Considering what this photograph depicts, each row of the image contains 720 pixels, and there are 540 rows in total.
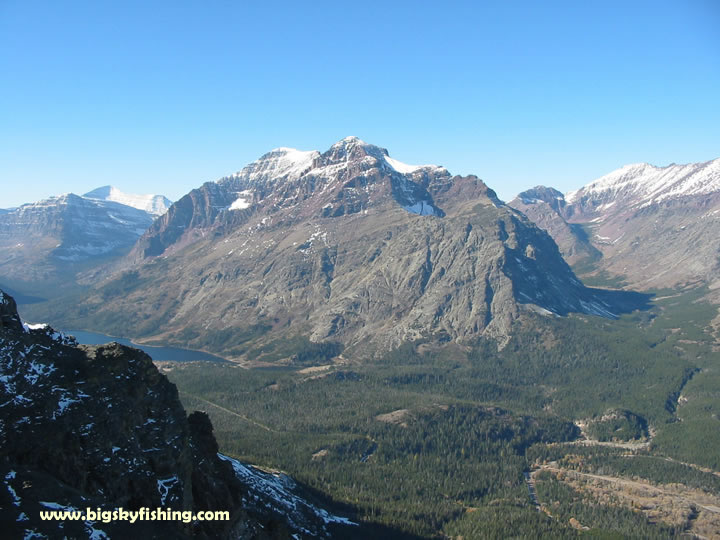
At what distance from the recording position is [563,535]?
179125 mm

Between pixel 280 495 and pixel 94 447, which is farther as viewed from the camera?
pixel 280 495

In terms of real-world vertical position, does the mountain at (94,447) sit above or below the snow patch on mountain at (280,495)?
above

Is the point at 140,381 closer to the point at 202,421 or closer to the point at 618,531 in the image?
the point at 202,421

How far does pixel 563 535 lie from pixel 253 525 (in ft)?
399

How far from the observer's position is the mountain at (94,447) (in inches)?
2672

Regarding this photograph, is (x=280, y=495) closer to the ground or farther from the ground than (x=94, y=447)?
closer to the ground

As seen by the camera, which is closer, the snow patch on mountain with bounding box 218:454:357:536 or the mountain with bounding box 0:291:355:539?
the mountain with bounding box 0:291:355:539

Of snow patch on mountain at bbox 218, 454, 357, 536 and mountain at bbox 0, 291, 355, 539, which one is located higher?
mountain at bbox 0, 291, 355, 539

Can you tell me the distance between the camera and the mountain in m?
67.9

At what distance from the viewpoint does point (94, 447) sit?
78.6 meters

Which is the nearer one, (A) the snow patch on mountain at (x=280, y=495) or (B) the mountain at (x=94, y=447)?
(B) the mountain at (x=94, y=447)

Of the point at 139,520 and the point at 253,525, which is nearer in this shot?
the point at 139,520

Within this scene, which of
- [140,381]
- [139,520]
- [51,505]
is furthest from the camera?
[140,381]

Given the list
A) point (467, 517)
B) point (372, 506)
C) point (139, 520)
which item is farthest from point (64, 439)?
point (467, 517)
